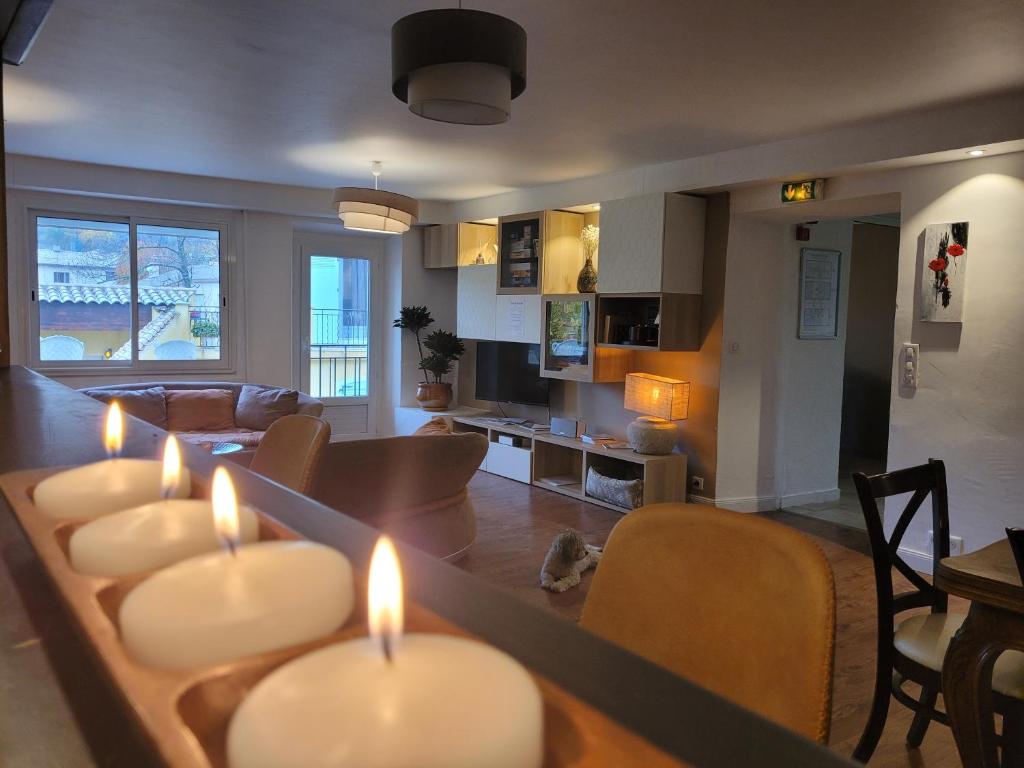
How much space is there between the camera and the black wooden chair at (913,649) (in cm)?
180

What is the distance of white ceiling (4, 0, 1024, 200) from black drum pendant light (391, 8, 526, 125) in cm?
37

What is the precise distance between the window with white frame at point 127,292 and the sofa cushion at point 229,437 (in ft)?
3.72

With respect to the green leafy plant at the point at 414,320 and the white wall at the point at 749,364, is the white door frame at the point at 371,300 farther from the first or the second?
the white wall at the point at 749,364

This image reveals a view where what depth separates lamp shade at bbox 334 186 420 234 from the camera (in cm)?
471

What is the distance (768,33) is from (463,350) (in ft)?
15.5

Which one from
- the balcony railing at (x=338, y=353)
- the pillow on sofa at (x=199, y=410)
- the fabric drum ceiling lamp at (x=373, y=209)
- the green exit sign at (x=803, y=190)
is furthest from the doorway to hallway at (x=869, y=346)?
the pillow on sofa at (x=199, y=410)

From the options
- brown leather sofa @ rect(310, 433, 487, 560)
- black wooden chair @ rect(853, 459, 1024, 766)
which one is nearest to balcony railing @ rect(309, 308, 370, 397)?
brown leather sofa @ rect(310, 433, 487, 560)

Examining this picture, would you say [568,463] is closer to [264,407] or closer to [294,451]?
[264,407]

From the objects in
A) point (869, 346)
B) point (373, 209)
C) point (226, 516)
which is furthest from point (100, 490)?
point (869, 346)

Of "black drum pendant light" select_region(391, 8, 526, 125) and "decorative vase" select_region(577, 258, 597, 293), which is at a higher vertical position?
"black drum pendant light" select_region(391, 8, 526, 125)

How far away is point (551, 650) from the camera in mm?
426

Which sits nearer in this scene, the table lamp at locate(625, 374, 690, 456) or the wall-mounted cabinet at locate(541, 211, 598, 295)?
the table lamp at locate(625, 374, 690, 456)

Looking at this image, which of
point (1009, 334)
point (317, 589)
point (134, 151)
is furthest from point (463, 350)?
point (317, 589)

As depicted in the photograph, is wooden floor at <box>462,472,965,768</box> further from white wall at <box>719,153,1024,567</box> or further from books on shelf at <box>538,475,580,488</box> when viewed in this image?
white wall at <box>719,153,1024,567</box>
